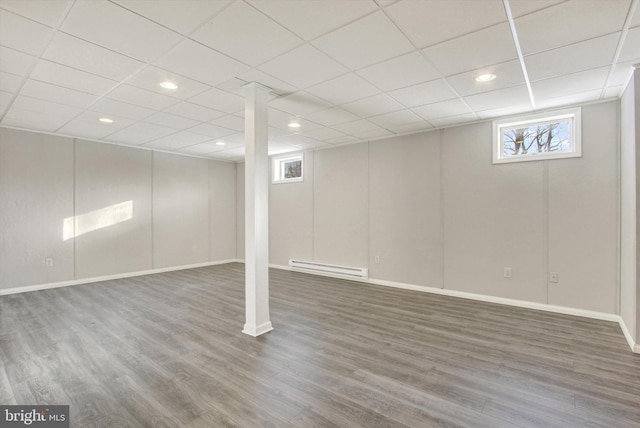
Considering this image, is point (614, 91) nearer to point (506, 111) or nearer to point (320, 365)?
point (506, 111)

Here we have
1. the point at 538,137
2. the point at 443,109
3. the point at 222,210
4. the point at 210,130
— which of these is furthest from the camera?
the point at 222,210

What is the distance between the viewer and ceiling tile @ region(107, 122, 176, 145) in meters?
4.95

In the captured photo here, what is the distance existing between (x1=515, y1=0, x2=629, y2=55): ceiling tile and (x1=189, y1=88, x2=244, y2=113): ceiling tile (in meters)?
2.91

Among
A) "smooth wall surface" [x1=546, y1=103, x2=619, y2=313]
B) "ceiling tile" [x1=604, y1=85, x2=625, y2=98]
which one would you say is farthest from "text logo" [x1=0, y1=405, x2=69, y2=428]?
"ceiling tile" [x1=604, y1=85, x2=625, y2=98]

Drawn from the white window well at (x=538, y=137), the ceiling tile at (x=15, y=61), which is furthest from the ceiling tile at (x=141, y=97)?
the white window well at (x=538, y=137)

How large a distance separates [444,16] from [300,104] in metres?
2.10

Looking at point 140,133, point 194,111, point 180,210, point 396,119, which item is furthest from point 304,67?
point 180,210

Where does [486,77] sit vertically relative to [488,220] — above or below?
above

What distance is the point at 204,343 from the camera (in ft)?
10.1

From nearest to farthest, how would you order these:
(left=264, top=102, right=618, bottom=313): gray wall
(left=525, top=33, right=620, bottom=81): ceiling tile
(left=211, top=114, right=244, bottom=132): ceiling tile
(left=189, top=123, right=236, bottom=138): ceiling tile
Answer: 1. (left=525, top=33, right=620, bottom=81): ceiling tile
2. (left=264, top=102, right=618, bottom=313): gray wall
3. (left=211, top=114, right=244, bottom=132): ceiling tile
4. (left=189, top=123, right=236, bottom=138): ceiling tile

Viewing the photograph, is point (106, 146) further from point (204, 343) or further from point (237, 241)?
point (204, 343)

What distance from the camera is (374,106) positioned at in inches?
157

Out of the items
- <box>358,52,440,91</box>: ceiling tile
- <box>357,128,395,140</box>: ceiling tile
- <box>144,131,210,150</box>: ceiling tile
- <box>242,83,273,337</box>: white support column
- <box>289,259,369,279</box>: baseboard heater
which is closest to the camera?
<box>358,52,440,91</box>: ceiling tile

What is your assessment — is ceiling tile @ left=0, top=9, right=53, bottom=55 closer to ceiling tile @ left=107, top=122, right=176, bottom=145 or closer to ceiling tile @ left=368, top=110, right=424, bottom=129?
ceiling tile @ left=107, top=122, right=176, bottom=145
